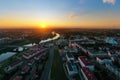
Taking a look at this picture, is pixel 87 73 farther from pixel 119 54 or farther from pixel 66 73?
pixel 119 54

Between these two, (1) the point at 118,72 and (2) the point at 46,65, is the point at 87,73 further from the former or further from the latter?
(2) the point at 46,65

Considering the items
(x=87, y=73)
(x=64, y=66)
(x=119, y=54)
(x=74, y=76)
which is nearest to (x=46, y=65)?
(x=64, y=66)

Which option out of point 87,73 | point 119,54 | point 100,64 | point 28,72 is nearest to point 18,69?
point 28,72

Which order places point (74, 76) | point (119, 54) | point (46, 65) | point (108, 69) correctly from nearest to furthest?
point (74, 76), point (108, 69), point (46, 65), point (119, 54)

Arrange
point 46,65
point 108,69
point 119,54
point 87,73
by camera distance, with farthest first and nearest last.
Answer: point 119,54 → point 46,65 → point 108,69 → point 87,73

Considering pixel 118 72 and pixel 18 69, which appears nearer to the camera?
pixel 118 72

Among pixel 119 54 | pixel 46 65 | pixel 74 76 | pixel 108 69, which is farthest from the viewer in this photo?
pixel 119 54

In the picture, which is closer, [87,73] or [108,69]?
[87,73]

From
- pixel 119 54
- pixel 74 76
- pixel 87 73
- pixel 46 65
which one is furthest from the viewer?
pixel 119 54

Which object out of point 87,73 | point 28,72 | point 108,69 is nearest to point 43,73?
point 28,72
